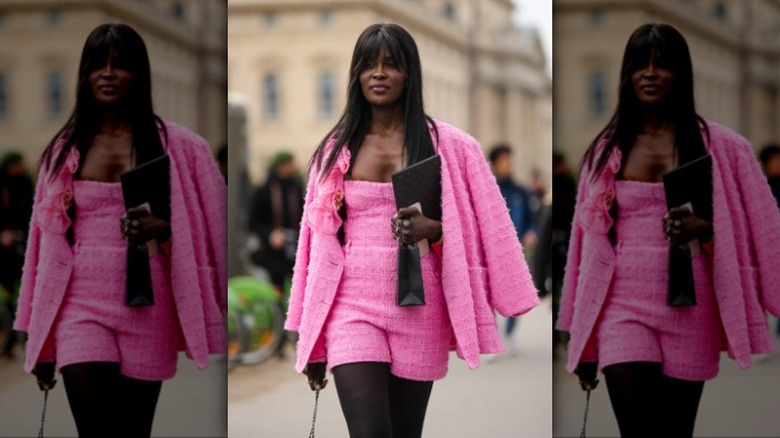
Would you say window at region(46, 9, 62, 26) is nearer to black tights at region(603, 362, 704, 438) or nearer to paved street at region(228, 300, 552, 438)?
paved street at region(228, 300, 552, 438)

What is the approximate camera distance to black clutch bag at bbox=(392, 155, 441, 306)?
5734 mm

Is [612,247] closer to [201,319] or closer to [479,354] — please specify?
[479,354]

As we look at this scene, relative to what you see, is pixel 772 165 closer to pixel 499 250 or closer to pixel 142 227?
pixel 499 250

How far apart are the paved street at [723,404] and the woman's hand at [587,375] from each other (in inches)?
1.1

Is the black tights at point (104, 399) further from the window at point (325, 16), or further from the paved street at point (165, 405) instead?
the window at point (325, 16)

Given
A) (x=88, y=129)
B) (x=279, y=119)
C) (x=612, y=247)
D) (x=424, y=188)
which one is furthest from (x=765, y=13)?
(x=88, y=129)

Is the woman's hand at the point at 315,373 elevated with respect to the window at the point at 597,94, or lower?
lower

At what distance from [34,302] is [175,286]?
53cm

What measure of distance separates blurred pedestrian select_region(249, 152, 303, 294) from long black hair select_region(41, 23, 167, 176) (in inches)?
58.3

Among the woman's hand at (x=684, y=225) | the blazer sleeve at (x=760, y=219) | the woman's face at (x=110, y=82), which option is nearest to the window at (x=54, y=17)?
the woman's face at (x=110, y=82)

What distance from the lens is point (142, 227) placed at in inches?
243

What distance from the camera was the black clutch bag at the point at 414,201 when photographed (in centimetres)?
573

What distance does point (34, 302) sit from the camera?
20.3 feet

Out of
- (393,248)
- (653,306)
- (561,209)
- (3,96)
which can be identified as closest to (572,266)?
(561,209)
